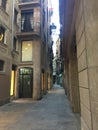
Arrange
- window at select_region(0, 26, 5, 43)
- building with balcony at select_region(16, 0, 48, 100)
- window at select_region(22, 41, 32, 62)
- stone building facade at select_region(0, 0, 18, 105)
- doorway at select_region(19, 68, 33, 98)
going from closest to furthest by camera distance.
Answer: stone building facade at select_region(0, 0, 18, 105), window at select_region(0, 26, 5, 43), building with balcony at select_region(16, 0, 48, 100), doorway at select_region(19, 68, 33, 98), window at select_region(22, 41, 32, 62)

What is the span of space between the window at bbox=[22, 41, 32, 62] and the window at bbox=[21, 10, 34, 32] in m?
1.43

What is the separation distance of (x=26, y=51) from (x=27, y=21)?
11.0ft

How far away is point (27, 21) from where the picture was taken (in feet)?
59.2

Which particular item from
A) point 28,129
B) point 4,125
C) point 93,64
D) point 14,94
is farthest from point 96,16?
point 14,94

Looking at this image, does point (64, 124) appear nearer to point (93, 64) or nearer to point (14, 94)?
point (93, 64)

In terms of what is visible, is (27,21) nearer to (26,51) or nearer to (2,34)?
(26,51)

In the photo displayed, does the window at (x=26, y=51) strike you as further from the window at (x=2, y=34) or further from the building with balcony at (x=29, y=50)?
the window at (x=2, y=34)

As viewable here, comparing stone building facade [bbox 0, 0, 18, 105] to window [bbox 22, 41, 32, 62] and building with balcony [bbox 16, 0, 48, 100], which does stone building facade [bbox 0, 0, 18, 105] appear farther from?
window [bbox 22, 41, 32, 62]

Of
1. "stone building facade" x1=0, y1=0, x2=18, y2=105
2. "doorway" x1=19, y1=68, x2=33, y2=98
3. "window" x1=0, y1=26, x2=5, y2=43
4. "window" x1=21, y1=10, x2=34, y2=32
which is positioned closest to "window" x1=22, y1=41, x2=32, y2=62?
"doorway" x1=19, y1=68, x2=33, y2=98

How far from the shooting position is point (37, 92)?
16391 millimetres

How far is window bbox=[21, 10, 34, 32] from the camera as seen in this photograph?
17.9m

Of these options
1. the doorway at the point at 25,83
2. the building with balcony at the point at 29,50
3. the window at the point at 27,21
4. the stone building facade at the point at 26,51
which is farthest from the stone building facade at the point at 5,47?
the window at the point at 27,21

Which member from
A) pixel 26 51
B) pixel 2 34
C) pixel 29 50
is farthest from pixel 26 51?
pixel 2 34

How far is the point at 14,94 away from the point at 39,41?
602cm
